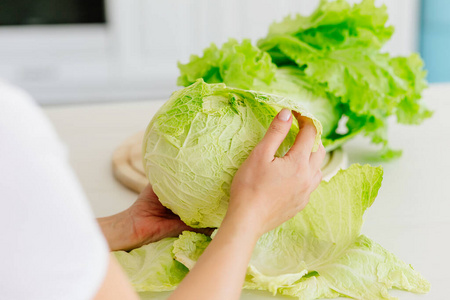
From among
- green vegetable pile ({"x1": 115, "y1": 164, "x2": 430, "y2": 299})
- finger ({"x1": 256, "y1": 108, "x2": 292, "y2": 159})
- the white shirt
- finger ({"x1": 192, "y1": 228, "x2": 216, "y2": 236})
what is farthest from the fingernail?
the white shirt

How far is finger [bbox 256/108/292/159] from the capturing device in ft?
3.20

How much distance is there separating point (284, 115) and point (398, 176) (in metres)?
0.62

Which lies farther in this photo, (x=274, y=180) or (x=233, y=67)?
(x=233, y=67)

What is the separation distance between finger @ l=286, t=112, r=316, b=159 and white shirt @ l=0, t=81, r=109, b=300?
52 cm

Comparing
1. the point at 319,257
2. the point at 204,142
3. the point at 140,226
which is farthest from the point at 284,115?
the point at 140,226

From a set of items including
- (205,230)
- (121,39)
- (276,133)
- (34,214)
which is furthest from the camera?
(121,39)

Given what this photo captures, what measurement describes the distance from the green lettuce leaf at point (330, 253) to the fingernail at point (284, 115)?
0.63ft

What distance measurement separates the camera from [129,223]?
3.89 feet

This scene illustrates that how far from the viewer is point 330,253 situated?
3.52 feet

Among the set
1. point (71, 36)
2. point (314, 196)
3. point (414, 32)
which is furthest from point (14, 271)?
point (414, 32)

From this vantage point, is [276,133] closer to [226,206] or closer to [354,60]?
[226,206]

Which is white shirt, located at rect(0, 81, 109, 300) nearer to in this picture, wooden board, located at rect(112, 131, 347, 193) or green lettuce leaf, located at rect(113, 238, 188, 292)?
green lettuce leaf, located at rect(113, 238, 188, 292)

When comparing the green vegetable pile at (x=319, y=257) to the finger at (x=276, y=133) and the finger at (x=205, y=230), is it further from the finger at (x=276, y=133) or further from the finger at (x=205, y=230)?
the finger at (x=276, y=133)

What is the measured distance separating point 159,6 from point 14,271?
156 inches
